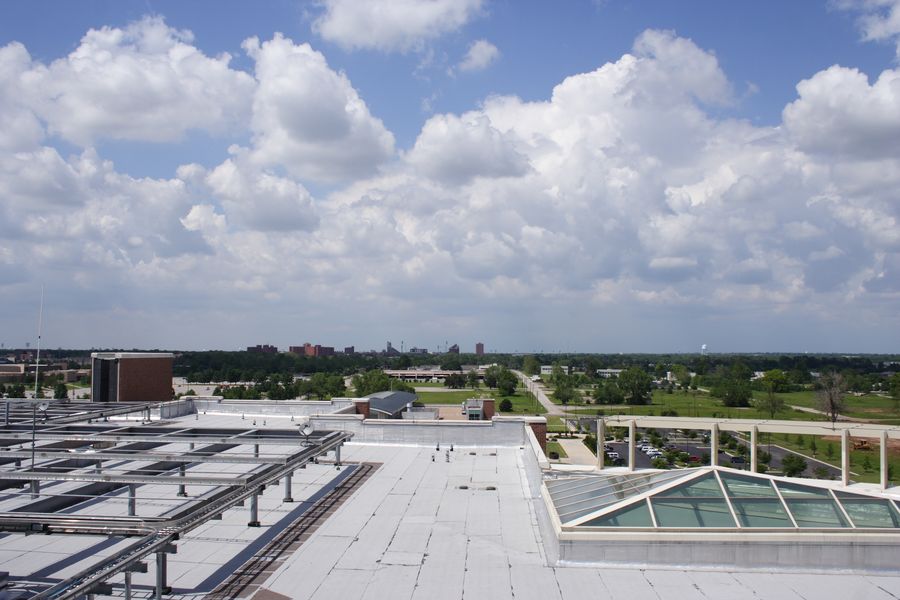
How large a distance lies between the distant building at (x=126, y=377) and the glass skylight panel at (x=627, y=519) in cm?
3137

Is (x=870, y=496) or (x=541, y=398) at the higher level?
(x=870, y=496)

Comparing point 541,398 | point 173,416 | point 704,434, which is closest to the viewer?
point 173,416

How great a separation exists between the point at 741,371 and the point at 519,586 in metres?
179

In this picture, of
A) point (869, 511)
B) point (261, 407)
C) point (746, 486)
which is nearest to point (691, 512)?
point (746, 486)

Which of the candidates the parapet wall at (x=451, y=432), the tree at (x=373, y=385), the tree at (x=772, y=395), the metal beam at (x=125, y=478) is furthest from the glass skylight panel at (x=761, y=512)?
the tree at (x=772, y=395)

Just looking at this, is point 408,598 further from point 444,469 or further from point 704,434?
point 704,434

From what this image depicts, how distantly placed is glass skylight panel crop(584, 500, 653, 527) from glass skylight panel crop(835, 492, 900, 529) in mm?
4288

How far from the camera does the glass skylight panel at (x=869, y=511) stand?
12.5 metres

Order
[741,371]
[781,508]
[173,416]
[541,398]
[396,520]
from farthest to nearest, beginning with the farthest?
[741,371], [541,398], [173,416], [396,520], [781,508]

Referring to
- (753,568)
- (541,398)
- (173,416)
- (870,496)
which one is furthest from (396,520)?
(541,398)

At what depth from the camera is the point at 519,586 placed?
1099cm

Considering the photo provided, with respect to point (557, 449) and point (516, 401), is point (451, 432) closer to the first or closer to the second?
point (557, 449)

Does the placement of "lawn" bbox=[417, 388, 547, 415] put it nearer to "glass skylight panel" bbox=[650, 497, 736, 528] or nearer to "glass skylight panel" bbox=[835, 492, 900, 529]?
"glass skylight panel" bbox=[835, 492, 900, 529]

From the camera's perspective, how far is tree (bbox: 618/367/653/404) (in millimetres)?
125562
